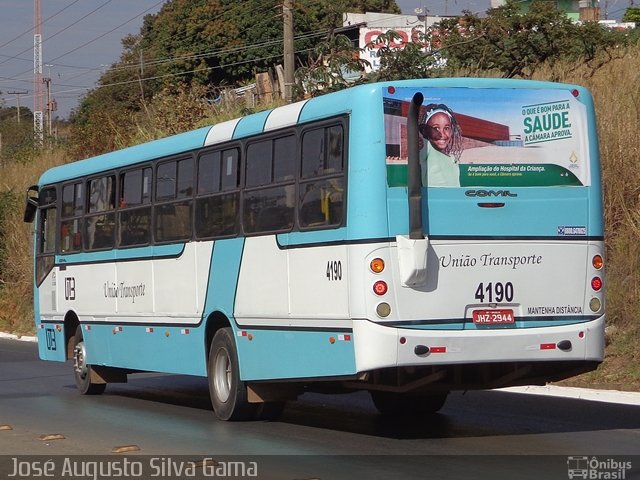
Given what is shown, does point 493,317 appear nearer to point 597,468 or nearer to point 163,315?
point 597,468

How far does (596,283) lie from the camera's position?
37.6 ft

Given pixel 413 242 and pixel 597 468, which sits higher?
pixel 413 242

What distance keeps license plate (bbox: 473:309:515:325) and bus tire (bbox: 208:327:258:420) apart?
3.07 metres

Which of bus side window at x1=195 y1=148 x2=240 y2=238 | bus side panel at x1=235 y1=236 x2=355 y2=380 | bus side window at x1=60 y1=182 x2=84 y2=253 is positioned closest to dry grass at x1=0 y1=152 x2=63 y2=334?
bus side window at x1=60 y1=182 x2=84 y2=253

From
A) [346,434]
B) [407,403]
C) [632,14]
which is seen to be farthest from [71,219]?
[632,14]

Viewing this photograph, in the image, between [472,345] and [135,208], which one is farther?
[135,208]

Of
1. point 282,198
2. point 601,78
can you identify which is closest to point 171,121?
point 601,78

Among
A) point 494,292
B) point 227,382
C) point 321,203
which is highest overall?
point 321,203

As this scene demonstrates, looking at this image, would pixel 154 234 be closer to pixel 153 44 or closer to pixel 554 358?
pixel 554 358

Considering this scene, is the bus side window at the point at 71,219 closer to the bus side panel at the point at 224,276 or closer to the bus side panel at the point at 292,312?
the bus side panel at the point at 224,276

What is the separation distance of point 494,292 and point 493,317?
22 cm

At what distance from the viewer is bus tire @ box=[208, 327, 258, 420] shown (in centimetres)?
1312

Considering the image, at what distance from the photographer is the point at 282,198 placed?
40.1 feet

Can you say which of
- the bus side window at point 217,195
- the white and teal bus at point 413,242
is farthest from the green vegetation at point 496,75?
the bus side window at point 217,195
